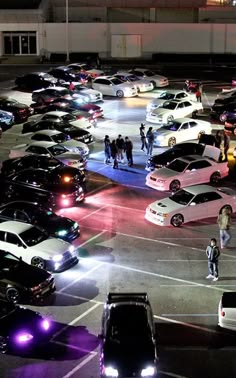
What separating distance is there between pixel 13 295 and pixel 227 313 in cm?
566

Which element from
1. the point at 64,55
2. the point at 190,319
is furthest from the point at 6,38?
the point at 190,319

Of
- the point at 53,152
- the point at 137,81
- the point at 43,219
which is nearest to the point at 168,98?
the point at 137,81

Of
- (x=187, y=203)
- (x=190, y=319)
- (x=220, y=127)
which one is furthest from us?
(x=220, y=127)

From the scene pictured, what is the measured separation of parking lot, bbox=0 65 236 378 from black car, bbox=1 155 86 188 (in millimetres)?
897

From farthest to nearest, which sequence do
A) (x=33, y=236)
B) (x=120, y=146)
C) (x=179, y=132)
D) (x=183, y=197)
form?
(x=179, y=132)
(x=120, y=146)
(x=183, y=197)
(x=33, y=236)

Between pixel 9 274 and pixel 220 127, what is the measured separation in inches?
881

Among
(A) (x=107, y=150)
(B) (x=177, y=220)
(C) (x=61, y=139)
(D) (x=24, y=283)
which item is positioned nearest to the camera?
(D) (x=24, y=283)

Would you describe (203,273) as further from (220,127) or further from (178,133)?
(220,127)

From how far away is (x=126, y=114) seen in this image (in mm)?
41250

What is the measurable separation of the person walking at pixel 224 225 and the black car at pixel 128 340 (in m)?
6.04

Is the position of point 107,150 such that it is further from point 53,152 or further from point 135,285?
point 135,285

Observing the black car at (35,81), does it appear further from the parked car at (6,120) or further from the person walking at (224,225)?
the person walking at (224,225)

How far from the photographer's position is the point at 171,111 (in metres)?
37.9

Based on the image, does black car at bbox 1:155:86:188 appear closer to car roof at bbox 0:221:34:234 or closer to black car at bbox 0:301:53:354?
car roof at bbox 0:221:34:234
